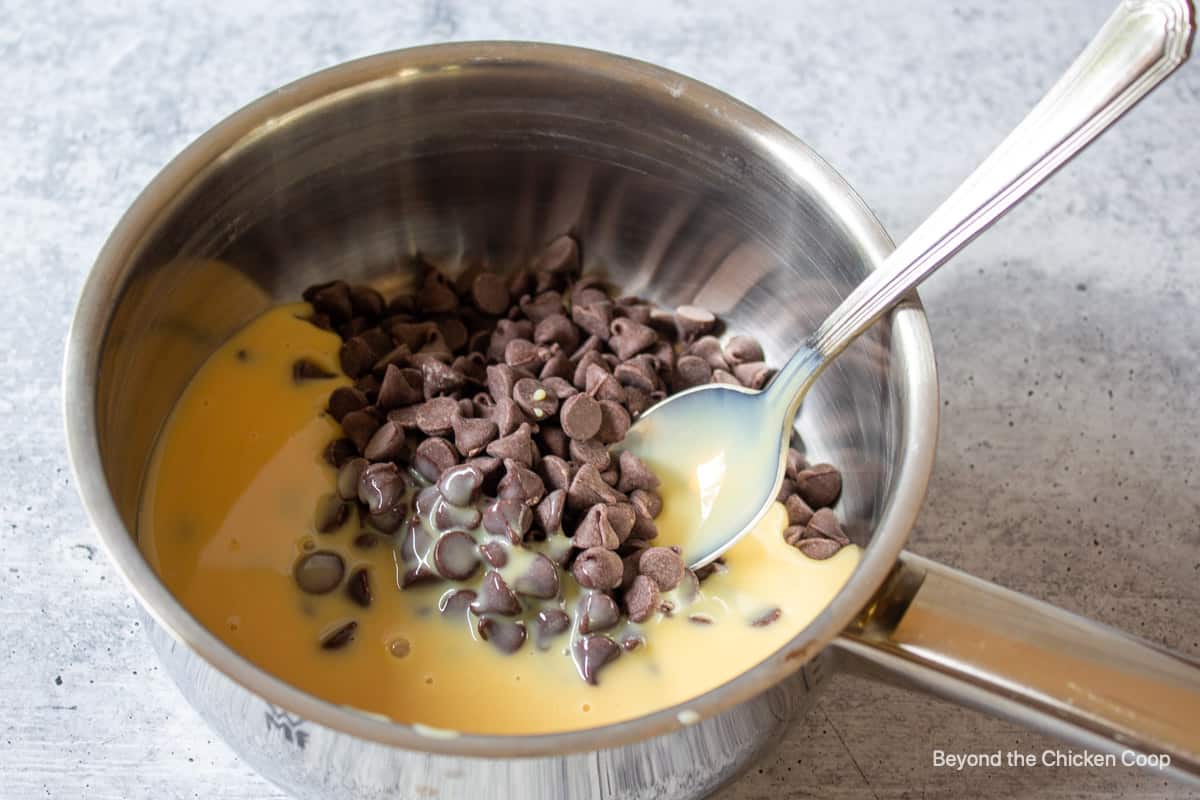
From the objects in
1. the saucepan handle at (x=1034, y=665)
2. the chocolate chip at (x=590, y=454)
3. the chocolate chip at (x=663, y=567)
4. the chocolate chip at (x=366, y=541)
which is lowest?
the chocolate chip at (x=366, y=541)

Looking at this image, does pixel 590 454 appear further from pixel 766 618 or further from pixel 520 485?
pixel 766 618

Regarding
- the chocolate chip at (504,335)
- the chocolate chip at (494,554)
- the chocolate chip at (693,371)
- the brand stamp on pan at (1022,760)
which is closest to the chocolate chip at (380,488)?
the chocolate chip at (494,554)

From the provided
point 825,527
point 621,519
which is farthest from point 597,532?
point 825,527

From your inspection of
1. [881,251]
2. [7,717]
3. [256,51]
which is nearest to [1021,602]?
[881,251]

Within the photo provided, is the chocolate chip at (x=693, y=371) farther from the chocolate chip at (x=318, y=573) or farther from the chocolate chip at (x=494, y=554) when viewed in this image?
the chocolate chip at (x=318, y=573)

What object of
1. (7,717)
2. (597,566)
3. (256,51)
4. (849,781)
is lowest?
(7,717)

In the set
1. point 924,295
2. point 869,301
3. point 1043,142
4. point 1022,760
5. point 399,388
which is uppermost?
point 1043,142

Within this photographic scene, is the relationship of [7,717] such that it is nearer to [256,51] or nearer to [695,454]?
[695,454]
